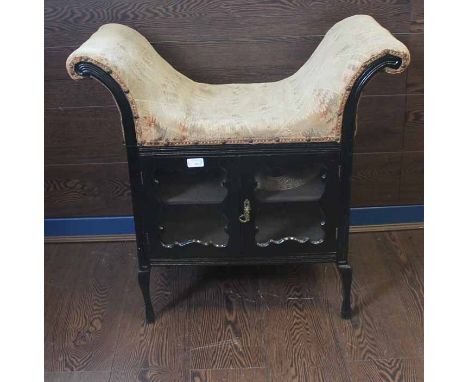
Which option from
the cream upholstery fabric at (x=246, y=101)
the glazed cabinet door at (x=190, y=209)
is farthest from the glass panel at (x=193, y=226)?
the cream upholstery fabric at (x=246, y=101)

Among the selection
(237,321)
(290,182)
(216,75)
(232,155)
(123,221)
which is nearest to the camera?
(232,155)

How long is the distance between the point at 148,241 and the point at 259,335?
1.30 ft

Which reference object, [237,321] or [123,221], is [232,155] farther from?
[123,221]

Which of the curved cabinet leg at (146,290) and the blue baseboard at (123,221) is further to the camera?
the blue baseboard at (123,221)

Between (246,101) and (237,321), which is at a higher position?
(246,101)

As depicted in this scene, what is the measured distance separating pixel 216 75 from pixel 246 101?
0.99 ft

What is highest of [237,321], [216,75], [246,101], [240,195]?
[216,75]

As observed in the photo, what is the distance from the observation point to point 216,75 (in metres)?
1.78

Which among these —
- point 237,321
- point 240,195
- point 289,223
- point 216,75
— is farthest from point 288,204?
point 216,75

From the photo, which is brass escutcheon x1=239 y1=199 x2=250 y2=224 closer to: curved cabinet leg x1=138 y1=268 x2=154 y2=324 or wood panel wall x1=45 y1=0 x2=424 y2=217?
curved cabinet leg x1=138 y1=268 x2=154 y2=324

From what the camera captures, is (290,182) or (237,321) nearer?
(290,182)

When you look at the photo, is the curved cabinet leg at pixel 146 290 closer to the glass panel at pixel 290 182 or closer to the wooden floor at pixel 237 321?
the wooden floor at pixel 237 321

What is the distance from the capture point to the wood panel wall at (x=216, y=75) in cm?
171

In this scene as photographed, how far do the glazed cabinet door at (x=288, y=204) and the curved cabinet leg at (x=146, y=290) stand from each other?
277 mm
